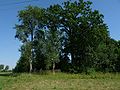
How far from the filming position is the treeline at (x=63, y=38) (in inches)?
2247

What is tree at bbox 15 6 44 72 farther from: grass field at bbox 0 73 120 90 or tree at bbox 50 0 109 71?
grass field at bbox 0 73 120 90

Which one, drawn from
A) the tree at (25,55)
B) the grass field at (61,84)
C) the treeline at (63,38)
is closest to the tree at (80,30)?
the treeline at (63,38)

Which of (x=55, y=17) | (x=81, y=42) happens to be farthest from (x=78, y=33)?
(x=55, y=17)

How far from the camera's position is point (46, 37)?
5850 centimetres

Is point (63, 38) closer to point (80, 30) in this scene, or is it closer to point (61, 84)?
point (80, 30)

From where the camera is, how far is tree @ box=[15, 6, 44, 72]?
2253 inches

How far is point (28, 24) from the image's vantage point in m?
58.5

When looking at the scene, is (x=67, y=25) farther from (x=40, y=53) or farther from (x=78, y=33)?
(x=40, y=53)

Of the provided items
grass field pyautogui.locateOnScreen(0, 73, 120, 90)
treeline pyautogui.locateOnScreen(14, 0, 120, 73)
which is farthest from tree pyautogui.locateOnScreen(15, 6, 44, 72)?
grass field pyautogui.locateOnScreen(0, 73, 120, 90)

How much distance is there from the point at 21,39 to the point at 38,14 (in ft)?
19.3

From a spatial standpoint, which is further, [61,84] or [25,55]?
[25,55]

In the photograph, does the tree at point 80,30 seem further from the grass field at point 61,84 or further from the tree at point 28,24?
the grass field at point 61,84

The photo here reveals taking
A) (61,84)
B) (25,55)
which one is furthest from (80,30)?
(61,84)

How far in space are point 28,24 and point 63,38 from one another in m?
7.22
